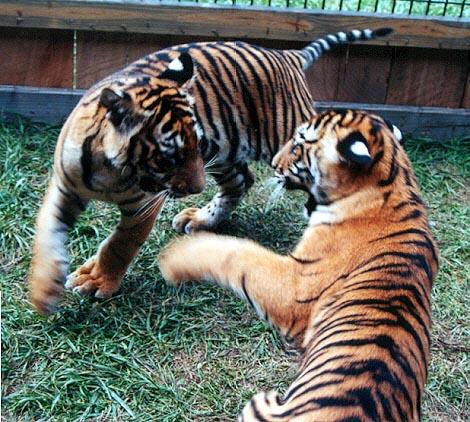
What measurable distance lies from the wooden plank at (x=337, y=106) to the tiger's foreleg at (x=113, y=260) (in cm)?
185

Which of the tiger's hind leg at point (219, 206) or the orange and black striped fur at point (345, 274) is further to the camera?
the tiger's hind leg at point (219, 206)

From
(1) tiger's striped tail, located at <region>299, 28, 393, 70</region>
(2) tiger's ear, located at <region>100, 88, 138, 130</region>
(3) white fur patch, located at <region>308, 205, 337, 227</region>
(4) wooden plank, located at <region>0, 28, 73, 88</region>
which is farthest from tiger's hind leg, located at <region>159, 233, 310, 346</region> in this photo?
(4) wooden plank, located at <region>0, 28, 73, 88</region>

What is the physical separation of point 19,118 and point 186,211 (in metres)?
1.56

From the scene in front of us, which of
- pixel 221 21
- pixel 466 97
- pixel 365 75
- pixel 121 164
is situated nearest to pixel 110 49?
pixel 221 21

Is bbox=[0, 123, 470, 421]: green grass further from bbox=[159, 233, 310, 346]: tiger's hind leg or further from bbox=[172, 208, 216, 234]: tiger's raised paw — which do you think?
bbox=[159, 233, 310, 346]: tiger's hind leg

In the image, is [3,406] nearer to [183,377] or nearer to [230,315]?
[183,377]

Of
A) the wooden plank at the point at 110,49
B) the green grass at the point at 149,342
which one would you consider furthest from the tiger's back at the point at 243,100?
the wooden plank at the point at 110,49

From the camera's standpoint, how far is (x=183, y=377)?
3441mm

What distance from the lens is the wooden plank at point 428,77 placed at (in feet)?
18.2

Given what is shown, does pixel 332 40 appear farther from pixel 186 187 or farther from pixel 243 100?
pixel 186 187

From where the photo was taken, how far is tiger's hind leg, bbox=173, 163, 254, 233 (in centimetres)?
436

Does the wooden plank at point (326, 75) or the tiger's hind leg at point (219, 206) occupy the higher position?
the wooden plank at point (326, 75)

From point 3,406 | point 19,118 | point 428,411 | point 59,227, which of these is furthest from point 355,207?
point 19,118

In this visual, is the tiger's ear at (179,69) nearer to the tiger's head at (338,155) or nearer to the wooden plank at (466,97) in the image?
the tiger's head at (338,155)
